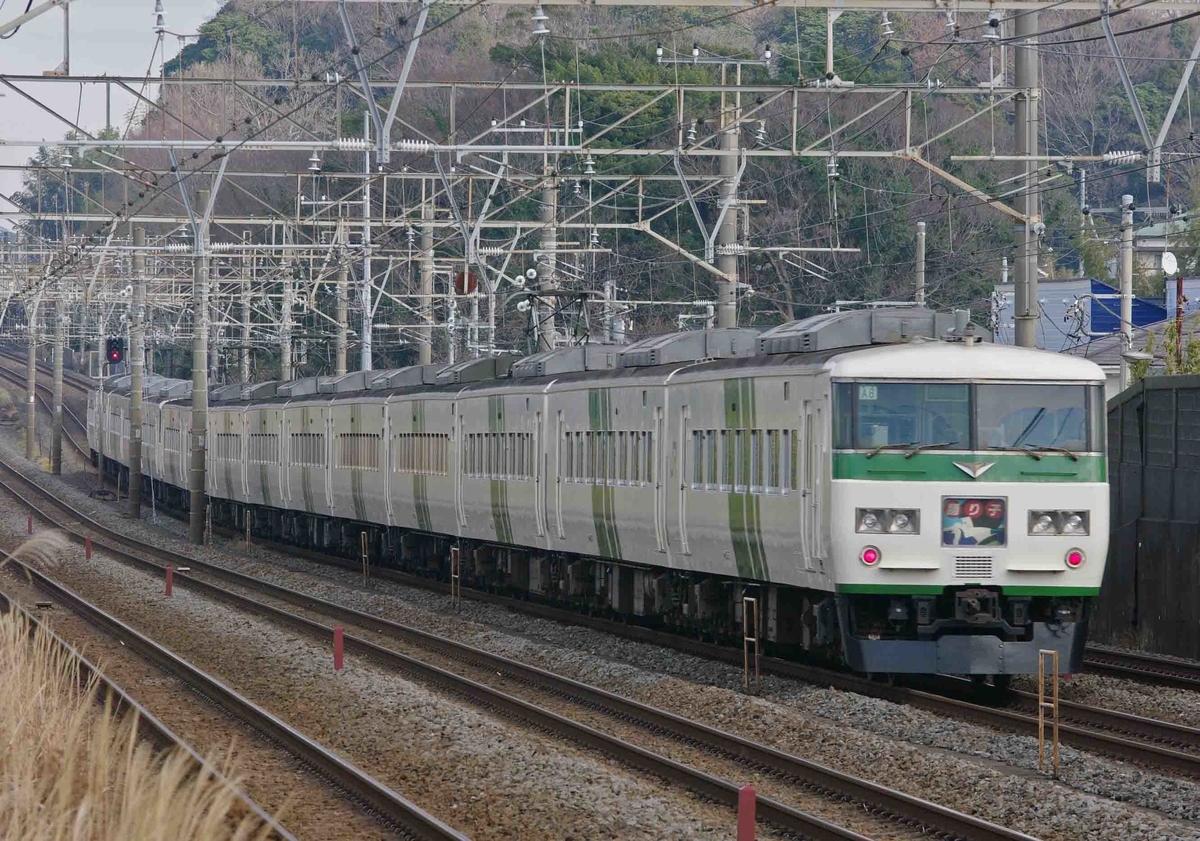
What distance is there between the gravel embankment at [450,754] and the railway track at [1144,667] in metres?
5.05

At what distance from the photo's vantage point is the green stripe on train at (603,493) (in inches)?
755

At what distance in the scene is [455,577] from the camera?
25.4 metres

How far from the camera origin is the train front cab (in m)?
13.6

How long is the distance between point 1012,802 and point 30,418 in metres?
58.6

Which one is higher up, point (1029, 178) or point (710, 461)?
point (1029, 178)

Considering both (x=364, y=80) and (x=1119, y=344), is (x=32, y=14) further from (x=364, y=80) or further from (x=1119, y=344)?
(x=1119, y=344)

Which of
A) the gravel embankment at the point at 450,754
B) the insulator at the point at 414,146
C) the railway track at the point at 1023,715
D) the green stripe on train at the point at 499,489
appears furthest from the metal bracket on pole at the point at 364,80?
the railway track at the point at 1023,715

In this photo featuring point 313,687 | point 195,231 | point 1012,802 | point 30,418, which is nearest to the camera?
point 1012,802

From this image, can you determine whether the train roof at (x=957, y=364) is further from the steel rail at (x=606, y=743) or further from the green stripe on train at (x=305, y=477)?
the green stripe on train at (x=305, y=477)

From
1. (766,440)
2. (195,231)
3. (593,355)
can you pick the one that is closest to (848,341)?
(766,440)

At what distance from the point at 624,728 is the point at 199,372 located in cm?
2230

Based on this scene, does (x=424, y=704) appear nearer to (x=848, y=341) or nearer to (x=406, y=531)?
(x=848, y=341)

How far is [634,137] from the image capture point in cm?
5138

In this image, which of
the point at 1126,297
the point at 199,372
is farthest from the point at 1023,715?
the point at 199,372
